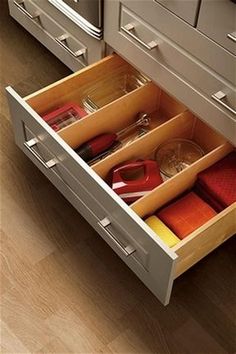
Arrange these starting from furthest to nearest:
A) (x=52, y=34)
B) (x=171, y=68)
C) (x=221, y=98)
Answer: (x=52, y=34), (x=171, y=68), (x=221, y=98)

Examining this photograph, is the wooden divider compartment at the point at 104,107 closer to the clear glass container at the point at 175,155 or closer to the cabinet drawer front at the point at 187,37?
the clear glass container at the point at 175,155

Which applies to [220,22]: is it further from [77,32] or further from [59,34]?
[59,34]

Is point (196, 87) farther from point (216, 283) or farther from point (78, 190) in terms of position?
point (216, 283)

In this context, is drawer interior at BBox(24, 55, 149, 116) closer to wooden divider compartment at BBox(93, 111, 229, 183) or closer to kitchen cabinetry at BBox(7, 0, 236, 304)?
kitchen cabinetry at BBox(7, 0, 236, 304)

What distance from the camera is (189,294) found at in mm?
1467

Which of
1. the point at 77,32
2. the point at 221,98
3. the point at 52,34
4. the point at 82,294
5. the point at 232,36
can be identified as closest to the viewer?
the point at 232,36

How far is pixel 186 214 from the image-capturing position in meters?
1.37

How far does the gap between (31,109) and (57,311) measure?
0.50m

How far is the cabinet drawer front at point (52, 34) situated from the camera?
5.36 ft

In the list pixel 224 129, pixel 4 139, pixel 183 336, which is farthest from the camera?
pixel 4 139

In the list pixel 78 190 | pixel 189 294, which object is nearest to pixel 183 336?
pixel 189 294

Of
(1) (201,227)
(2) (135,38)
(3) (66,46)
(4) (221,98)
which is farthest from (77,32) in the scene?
(1) (201,227)

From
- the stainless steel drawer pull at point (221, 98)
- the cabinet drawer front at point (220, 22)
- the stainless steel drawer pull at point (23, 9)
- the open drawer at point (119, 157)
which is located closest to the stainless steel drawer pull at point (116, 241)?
the open drawer at point (119, 157)

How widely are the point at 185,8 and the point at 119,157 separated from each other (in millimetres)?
379
